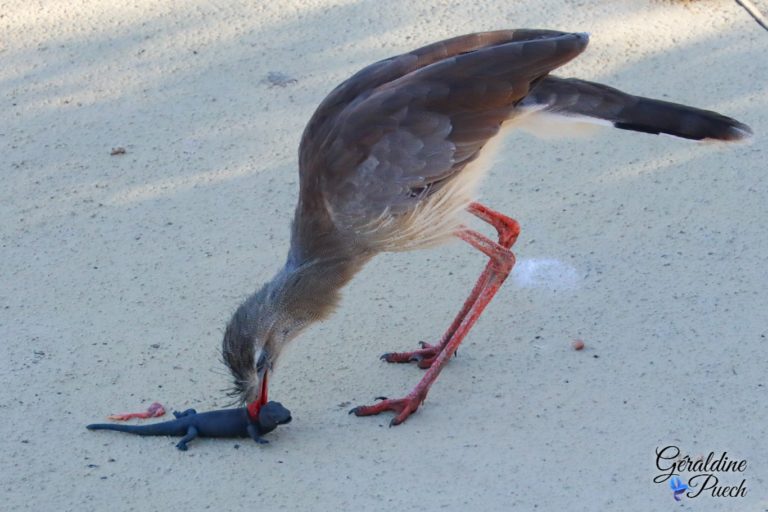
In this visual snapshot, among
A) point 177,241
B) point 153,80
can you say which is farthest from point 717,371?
point 153,80

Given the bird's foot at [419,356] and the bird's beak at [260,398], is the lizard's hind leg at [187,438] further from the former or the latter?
the bird's foot at [419,356]

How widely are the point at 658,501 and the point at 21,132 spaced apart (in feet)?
13.8

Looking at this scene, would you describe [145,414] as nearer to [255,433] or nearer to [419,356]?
[255,433]

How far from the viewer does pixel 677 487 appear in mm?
4316

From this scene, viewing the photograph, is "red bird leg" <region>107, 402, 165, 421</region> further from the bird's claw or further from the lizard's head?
the bird's claw

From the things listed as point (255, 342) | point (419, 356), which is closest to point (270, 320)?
point (255, 342)

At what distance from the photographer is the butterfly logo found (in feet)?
14.1

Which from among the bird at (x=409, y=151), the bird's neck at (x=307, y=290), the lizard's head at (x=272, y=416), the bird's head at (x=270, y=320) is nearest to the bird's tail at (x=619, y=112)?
the bird at (x=409, y=151)

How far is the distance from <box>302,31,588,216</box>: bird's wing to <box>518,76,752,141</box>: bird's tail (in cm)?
16

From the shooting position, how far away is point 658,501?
14.0 ft

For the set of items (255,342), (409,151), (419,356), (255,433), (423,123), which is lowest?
(419,356)

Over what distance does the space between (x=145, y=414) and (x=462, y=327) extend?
1.39 m

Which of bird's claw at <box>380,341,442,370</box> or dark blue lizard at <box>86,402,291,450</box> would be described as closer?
dark blue lizard at <box>86,402,291,450</box>

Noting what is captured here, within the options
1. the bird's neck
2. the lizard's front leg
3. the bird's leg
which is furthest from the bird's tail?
the lizard's front leg
